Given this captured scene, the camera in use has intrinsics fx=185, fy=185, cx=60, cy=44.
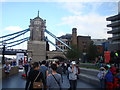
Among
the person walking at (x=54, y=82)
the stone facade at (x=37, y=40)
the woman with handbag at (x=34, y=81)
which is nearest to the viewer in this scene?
the person walking at (x=54, y=82)

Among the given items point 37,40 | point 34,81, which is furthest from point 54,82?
point 37,40

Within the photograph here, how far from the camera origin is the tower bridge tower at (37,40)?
3413 inches

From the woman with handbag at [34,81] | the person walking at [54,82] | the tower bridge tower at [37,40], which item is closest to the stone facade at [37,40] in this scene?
the tower bridge tower at [37,40]

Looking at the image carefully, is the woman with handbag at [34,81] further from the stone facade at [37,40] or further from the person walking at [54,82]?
the stone facade at [37,40]

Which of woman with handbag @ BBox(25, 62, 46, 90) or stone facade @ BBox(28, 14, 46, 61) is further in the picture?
stone facade @ BBox(28, 14, 46, 61)

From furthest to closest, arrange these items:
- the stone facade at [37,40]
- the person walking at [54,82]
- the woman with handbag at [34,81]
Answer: the stone facade at [37,40] → the woman with handbag at [34,81] → the person walking at [54,82]

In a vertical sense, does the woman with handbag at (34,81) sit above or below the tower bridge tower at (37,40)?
below

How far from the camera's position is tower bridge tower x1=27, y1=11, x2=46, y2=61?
8669 cm

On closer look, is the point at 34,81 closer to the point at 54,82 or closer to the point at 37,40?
the point at 54,82

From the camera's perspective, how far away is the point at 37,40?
300 ft

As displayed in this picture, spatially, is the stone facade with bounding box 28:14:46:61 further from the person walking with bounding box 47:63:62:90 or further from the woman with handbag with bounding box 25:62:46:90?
the person walking with bounding box 47:63:62:90

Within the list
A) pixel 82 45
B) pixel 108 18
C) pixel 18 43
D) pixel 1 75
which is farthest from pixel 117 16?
pixel 18 43

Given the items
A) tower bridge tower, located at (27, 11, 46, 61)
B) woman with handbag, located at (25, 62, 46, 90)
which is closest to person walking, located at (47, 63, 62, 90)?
woman with handbag, located at (25, 62, 46, 90)

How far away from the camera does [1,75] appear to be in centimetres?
1541
